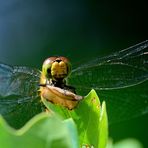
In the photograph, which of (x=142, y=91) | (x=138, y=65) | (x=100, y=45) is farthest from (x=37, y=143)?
(x=100, y=45)

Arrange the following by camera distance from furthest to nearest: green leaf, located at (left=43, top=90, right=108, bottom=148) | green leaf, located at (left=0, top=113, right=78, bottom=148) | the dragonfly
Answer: the dragonfly
green leaf, located at (left=43, top=90, right=108, bottom=148)
green leaf, located at (left=0, top=113, right=78, bottom=148)

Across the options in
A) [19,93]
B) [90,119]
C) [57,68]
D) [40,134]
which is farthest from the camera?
[19,93]

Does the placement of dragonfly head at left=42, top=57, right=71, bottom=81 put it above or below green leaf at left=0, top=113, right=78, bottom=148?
above

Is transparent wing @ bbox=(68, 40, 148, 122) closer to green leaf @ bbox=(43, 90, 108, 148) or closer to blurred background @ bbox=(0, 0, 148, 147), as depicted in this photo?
green leaf @ bbox=(43, 90, 108, 148)

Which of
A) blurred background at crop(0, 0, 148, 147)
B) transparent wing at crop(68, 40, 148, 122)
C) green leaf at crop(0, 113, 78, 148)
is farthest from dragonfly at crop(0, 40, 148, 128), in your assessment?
blurred background at crop(0, 0, 148, 147)

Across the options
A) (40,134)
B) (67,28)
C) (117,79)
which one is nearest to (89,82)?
(117,79)

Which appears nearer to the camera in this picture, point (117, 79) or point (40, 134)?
point (40, 134)

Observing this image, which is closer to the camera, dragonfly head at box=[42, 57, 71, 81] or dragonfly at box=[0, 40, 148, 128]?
dragonfly head at box=[42, 57, 71, 81]

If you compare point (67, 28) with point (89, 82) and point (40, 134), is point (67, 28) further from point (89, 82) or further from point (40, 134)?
point (40, 134)
